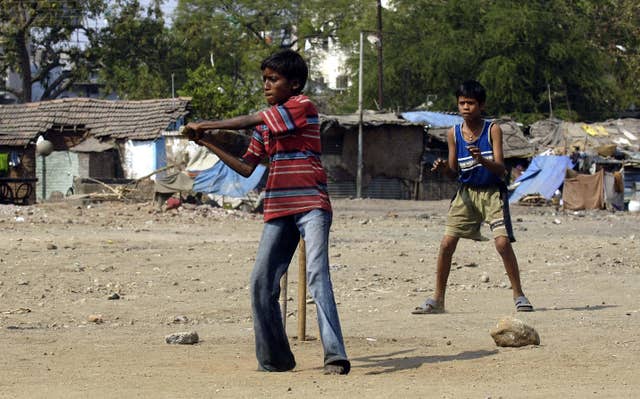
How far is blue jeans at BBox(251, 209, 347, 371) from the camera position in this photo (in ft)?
18.8

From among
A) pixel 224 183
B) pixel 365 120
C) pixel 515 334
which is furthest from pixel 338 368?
pixel 365 120

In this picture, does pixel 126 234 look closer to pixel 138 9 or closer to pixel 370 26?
pixel 138 9

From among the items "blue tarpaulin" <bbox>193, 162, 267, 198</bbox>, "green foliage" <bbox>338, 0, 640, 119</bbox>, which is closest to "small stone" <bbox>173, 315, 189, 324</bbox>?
"blue tarpaulin" <bbox>193, 162, 267, 198</bbox>

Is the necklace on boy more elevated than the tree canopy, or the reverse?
the tree canopy

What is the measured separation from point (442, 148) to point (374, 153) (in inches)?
112

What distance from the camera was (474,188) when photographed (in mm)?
8367

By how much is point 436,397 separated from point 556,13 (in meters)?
44.2

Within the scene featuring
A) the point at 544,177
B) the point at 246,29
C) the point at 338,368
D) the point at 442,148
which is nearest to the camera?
the point at 338,368

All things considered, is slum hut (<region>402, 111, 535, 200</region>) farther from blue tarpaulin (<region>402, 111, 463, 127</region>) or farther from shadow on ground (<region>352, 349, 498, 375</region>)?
shadow on ground (<region>352, 349, 498, 375</region>)

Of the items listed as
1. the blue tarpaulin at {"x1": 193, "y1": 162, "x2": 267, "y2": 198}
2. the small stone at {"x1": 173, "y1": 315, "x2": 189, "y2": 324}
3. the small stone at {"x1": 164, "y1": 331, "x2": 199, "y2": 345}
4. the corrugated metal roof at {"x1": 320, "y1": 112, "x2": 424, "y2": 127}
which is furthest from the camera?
the corrugated metal roof at {"x1": 320, "y1": 112, "x2": 424, "y2": 127}

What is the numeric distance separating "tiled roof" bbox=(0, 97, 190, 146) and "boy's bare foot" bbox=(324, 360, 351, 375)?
29.1 meters

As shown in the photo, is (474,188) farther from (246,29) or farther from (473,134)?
(246,29)

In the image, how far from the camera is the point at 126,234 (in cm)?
1858

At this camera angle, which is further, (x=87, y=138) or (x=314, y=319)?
(x=87, y=138)
